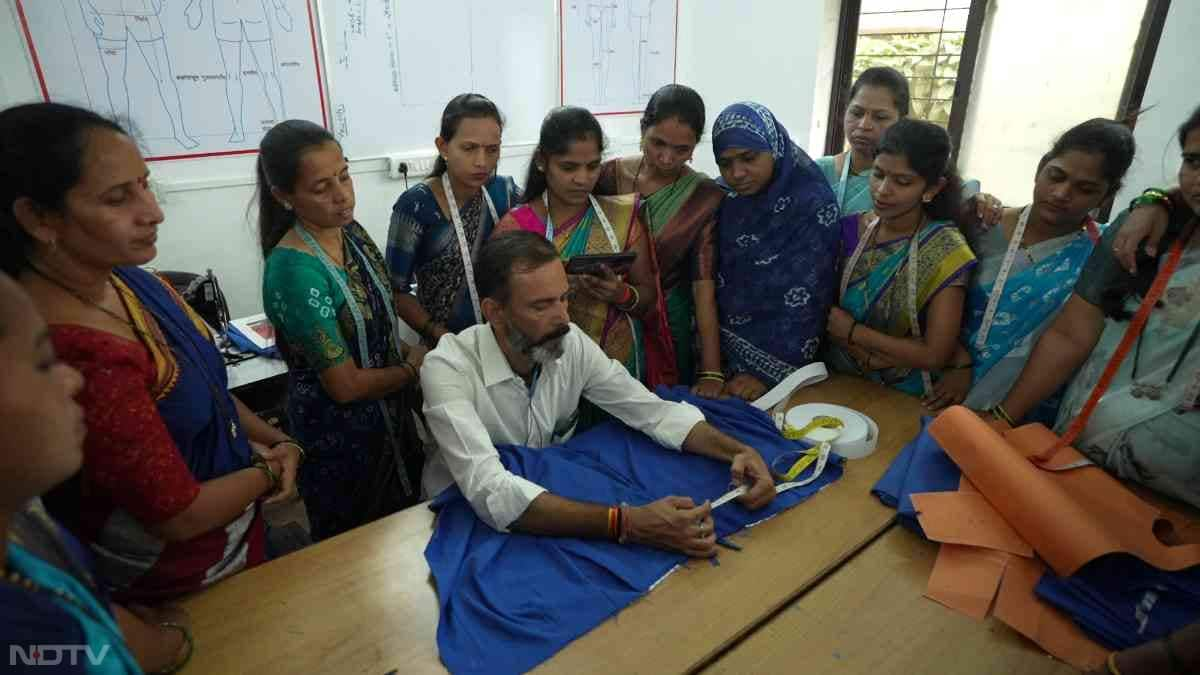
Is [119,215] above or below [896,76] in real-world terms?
below

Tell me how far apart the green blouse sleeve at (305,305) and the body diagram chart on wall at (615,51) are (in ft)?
10.4

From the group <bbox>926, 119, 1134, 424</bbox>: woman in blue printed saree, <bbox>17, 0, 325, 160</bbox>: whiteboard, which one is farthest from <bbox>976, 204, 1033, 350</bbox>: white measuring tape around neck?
<bbox>17, 0, 325, 160</bbox>: whiteboard

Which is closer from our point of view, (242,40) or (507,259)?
(507,259)

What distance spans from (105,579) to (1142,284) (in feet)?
7.42

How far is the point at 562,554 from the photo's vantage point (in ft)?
4.20

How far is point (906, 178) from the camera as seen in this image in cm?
186

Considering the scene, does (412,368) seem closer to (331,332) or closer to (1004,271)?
(331,332)

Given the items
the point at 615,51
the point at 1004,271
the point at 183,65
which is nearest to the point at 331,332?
the point at 1004,271

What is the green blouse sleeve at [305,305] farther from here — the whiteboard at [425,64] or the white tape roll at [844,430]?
the whiteboard at [425,64]

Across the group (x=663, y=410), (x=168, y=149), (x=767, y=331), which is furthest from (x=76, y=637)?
(x=168, y=149)

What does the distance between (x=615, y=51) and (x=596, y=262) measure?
3222 millimetres

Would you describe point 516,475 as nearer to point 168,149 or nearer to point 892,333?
point 892,333

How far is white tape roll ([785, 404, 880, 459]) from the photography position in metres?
1.66

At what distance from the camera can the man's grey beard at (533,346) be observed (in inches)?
63.5
